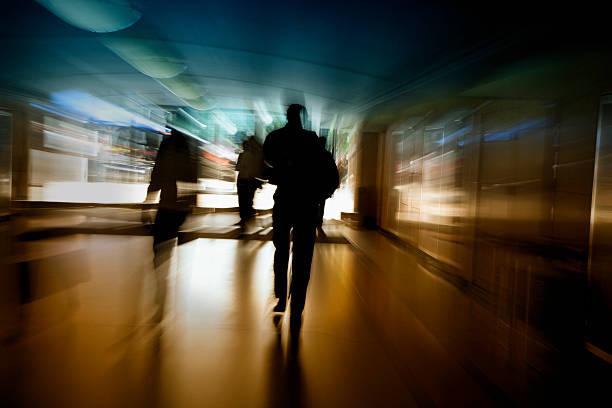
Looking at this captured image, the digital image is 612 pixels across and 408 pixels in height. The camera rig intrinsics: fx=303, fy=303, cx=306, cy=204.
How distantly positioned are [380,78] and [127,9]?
3.92m

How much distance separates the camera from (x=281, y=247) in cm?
229

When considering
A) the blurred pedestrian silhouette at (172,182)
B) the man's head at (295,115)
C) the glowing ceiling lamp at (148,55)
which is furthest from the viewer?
the glowing ceiling lamp at (148,55)

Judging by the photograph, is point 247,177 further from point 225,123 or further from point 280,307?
point 280,307

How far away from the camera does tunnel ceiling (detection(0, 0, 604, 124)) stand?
348 centimetres

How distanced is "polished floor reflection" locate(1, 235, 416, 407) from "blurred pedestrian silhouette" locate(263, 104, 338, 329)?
0.36 meters

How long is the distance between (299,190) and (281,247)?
463 mm

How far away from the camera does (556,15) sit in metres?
2.61

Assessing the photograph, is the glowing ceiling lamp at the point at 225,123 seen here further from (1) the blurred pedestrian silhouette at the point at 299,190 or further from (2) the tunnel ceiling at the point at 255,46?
(1) the blurred pedestrian silhouette at the point at 299,190

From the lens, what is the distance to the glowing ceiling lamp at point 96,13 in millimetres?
3766

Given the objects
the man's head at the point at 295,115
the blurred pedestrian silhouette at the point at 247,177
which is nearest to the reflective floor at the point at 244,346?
the man's head at the point at 295,115

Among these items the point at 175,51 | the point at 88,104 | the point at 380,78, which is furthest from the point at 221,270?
the point at 88,104

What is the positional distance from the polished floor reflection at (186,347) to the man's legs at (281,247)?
0.70 feet

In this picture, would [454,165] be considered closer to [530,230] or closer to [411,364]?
[530,230]

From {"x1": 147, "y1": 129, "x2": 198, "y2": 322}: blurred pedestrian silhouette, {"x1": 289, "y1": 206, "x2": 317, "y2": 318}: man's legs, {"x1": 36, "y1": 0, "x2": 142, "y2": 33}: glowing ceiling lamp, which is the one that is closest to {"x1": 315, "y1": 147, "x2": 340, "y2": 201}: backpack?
{"x1": 289, "y1": 206, "x2": 317, "y2": 318}: man's legs
